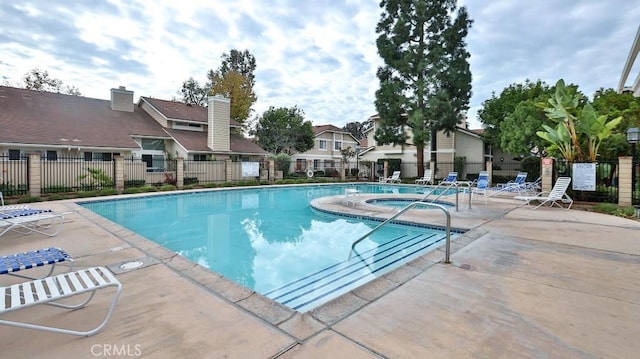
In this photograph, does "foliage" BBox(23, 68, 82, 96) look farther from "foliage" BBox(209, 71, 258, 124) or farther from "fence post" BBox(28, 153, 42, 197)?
"fence post" BBox(28, 153, 42, 197)

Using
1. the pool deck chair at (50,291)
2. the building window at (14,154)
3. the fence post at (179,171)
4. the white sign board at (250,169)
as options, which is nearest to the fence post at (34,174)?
the building window at (14,154)

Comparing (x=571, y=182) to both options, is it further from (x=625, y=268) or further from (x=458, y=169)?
(x=458, y=169)

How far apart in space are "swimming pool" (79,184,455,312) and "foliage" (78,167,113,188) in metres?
4.05

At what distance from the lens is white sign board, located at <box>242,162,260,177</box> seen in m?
23.1

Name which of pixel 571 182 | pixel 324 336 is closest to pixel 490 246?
pixel 324 336

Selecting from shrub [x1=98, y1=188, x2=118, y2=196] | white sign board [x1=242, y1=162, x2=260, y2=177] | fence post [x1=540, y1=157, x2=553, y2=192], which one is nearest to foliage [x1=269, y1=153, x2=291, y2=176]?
white sign board [x1=242, y1=162, x2=260, y2=177]

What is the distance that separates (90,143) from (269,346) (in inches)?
816

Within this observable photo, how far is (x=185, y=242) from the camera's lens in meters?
7.32

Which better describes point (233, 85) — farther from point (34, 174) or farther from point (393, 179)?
point (34, 174)

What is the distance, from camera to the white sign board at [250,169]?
23125 mm

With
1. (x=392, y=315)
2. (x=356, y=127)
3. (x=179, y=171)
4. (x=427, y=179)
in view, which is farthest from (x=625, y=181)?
(x=356, y=127)

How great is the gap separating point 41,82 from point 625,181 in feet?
139

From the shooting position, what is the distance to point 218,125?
24547mm

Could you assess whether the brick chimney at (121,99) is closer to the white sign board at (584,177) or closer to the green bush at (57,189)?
the green bush at (57,189)
